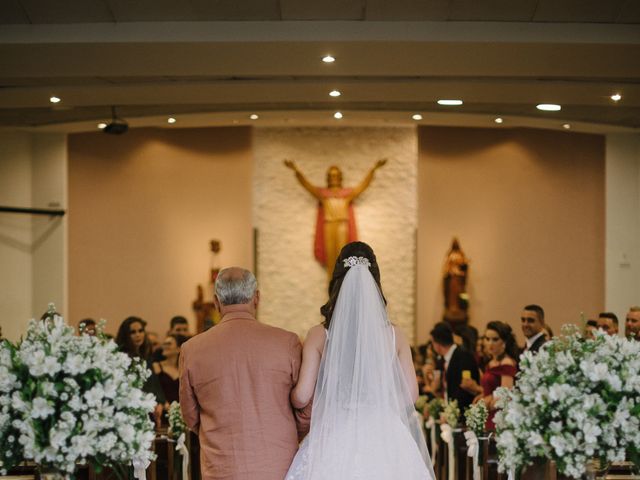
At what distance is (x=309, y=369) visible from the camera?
503cm

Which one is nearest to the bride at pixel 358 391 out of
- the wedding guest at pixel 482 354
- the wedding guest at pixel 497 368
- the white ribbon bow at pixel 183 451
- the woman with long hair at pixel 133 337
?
the white ribbon bow at pixel 183 451

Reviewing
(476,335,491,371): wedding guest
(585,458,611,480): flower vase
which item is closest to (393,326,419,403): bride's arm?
(585,458,611,480): flower vase

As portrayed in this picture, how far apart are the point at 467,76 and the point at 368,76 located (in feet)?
2.95

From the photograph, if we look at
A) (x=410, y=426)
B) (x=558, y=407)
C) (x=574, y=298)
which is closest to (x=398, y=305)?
(x=574, y=298)

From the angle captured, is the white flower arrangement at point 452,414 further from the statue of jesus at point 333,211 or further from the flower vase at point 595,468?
the statue of jesus at point 333,211

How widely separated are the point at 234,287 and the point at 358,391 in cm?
82

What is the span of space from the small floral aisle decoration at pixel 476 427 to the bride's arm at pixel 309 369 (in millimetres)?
2457

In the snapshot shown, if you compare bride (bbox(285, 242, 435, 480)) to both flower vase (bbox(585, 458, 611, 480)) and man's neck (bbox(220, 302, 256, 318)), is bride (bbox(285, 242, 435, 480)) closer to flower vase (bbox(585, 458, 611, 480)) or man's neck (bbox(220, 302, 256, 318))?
man's neck (bbox(220, 302, 256, 318))

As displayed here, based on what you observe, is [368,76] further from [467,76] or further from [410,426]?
[410,426]

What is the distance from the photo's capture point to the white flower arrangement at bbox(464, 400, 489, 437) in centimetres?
727

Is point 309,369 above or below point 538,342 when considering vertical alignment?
above

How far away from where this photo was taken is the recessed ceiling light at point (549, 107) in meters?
10.6

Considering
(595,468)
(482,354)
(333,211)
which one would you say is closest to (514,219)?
(333,211)

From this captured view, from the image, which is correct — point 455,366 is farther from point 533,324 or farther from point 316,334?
point 316,334
